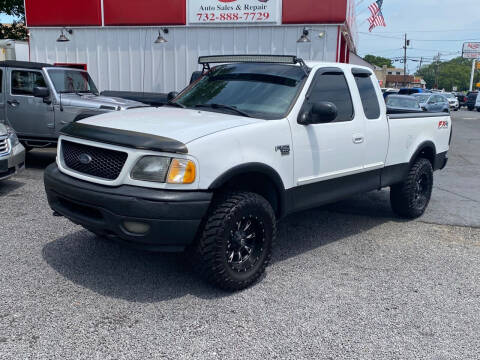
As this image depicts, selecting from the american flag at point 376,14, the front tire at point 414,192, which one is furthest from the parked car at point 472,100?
the front tire at point 414,192

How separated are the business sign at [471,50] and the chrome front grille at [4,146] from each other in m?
91.0

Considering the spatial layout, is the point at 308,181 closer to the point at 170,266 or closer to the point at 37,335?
the point at 170,266

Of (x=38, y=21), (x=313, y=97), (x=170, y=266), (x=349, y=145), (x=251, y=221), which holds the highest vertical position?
(x=38, y=21)

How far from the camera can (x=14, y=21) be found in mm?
28250

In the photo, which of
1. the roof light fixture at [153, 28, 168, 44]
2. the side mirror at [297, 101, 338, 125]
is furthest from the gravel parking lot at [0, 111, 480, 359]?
the roof light fixture at [153, 28, 168, 44]

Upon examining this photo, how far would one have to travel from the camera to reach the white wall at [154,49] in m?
13.8

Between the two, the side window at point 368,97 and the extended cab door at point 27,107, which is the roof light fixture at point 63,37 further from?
the side window at point 368,97

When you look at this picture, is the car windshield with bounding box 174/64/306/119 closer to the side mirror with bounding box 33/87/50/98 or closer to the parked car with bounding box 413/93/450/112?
the side mirror with bounding box 33/87/50/98

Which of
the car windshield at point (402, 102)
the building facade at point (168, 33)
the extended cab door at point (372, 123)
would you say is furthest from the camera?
the car windshield at point (402, 102)

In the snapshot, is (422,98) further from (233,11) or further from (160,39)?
(160,39)

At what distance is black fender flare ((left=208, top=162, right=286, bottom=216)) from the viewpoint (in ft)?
12.1

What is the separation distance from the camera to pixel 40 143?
9078mm

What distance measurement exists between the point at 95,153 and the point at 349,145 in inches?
100.0

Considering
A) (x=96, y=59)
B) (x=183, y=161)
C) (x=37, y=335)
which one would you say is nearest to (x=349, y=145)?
(x=183, y=161)
